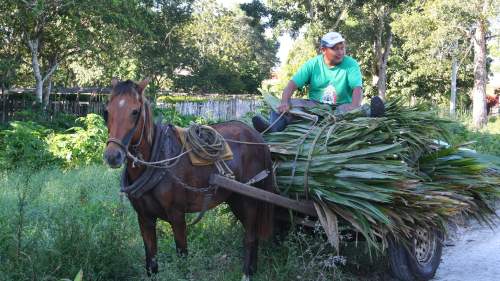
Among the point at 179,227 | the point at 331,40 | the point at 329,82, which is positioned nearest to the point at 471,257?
the point at 329,82

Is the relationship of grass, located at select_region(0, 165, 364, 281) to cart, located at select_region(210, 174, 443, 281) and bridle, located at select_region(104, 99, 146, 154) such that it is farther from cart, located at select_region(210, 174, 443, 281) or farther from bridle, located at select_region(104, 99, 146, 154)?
bridle, located at select_region(104, 99, 146, 154)

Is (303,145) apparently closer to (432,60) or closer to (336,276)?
(336,276)

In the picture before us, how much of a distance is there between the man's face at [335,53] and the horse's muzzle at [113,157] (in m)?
2.67

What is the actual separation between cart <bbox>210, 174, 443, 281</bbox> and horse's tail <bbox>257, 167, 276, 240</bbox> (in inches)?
9.4

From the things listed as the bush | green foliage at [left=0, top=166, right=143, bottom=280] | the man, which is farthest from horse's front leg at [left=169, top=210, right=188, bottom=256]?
the bush

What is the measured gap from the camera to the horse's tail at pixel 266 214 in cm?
478

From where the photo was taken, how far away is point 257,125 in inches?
211

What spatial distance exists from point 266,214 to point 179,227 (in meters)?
1.00

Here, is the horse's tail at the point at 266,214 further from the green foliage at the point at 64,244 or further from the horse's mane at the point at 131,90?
the horse's mane at the point at 131,90

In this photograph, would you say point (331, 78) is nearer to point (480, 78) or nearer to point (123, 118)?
point (123, 118)

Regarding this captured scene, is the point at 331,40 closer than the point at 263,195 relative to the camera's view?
No

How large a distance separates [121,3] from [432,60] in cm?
1478

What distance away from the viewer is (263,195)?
175 inches

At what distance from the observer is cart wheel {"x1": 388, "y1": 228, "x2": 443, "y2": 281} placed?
484 centimetres
